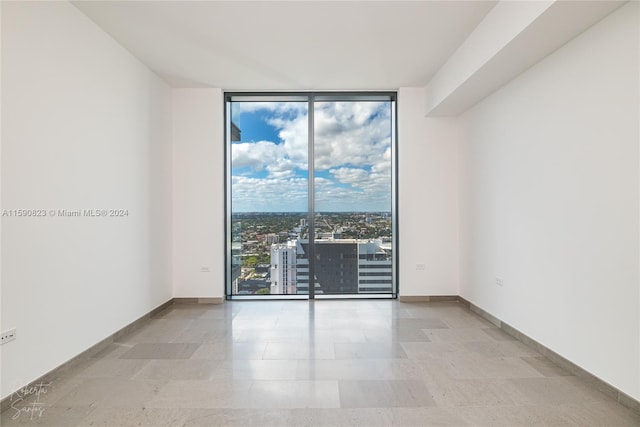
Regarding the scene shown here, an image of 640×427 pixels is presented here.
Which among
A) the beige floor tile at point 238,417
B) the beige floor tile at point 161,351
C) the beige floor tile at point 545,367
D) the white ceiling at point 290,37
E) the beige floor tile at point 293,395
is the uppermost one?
the white ceiling at point 290,37

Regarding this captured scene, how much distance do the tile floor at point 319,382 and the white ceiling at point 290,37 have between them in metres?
2.98

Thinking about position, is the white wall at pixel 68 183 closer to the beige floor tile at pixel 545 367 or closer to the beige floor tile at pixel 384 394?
the beige floor tile at pixel 384 394

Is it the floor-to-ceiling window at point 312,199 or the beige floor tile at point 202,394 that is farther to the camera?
the floor-to-ceiling window at point 312,199

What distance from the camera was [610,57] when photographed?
220 cm

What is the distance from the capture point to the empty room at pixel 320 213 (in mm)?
2150

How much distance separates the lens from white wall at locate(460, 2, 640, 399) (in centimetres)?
210

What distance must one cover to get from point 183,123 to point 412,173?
332cm

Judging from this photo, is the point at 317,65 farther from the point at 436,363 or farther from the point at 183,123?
the point at 436,363

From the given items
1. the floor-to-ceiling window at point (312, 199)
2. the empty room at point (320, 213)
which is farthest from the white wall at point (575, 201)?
the floor-to-ceiling window at point (312, 199)

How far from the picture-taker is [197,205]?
4598mm

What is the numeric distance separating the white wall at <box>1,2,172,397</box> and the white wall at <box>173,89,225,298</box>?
0.67 metres

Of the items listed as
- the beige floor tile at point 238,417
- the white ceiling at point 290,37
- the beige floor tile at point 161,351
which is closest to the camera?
the beige floor tile at point 238,417

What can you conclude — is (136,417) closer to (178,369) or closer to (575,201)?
(178,369)

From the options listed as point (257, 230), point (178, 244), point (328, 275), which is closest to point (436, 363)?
point (328, 275)
